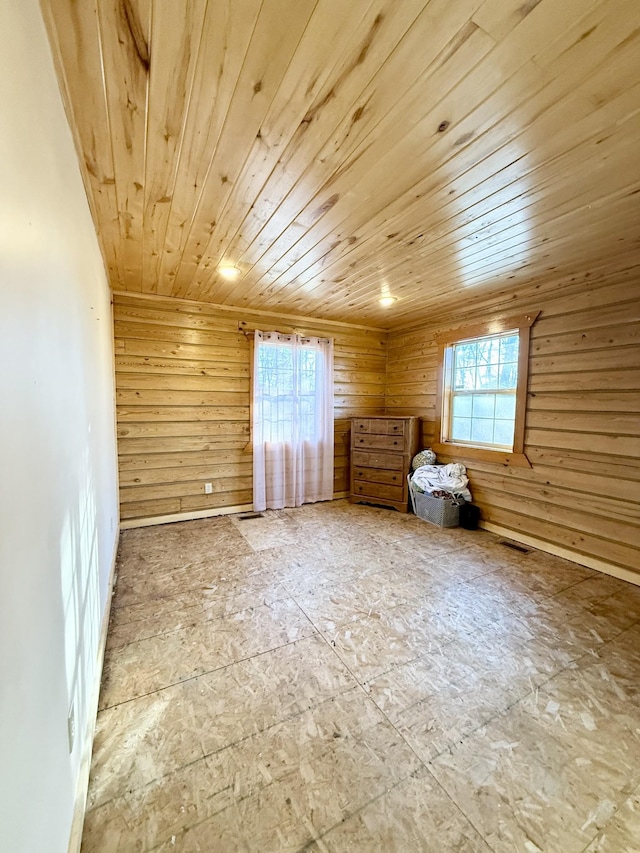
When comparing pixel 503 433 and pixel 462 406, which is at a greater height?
pixel 462 406

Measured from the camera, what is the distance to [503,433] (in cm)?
335

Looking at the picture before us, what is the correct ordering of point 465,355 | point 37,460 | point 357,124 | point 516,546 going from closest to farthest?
point 37,460 → point 357,124 → point 516,546 → point 465,355

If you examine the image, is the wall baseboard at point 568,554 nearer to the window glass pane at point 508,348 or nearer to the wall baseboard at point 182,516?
the window glass pane at point 508,348

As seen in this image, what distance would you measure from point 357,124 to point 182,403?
2.96 meters

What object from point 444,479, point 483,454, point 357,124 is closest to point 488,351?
point 483,454

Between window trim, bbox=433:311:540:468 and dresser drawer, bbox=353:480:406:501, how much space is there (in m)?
0.68

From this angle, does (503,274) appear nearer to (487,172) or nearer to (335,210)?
(487,172)

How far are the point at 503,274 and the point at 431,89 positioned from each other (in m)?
2.00

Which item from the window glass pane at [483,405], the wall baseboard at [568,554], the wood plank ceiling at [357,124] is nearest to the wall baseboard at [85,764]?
the wood plank ceiling at [357,124]

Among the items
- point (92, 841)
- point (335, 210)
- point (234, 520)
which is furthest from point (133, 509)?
point (335, 210)

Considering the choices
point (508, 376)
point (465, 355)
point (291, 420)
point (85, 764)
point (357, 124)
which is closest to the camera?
point (85, 764)

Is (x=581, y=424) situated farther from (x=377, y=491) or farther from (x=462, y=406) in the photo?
(x=377, y=491)

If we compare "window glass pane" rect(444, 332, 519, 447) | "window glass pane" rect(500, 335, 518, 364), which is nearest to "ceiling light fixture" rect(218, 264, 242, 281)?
"window glass pane" rect(444, 332, 519, 447)

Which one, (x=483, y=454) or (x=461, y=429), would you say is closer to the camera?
(x=483, y=454)
